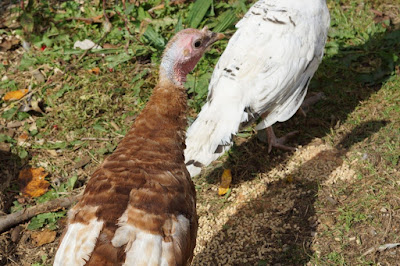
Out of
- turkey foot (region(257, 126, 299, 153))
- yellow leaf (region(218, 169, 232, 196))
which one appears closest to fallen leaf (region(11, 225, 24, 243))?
yellow leaf (region(218, 169, 232, 196))

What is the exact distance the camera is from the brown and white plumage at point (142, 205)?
107 inches

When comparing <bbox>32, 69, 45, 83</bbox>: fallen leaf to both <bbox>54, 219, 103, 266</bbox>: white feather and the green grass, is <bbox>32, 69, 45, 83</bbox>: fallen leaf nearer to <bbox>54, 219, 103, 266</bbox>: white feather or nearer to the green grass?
the green grass

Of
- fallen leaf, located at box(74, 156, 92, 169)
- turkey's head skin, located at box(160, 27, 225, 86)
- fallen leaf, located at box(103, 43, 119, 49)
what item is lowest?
fallen leaf, located at box(74, 156, 92, 169)

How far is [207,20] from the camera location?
5.85 meters

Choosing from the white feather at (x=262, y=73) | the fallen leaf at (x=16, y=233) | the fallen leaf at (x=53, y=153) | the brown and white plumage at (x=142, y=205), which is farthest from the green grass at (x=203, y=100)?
the brown and white plumage at (x=142, y=205)

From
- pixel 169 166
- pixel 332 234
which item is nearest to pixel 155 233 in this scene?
pixel 169 166

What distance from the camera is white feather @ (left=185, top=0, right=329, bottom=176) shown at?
13.0 feet

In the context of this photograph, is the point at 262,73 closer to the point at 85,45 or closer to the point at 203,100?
the point at 203,100

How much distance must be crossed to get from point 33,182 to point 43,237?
0.67 meters

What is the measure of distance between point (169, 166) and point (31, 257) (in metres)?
1.76

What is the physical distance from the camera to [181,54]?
3.61 meters

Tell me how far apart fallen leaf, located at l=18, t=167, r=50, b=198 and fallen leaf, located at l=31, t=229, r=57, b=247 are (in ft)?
1.48

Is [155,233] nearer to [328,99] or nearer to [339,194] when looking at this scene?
[339,194]

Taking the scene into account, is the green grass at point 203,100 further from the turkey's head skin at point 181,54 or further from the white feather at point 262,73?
the turkey's head skin at point 181,54
